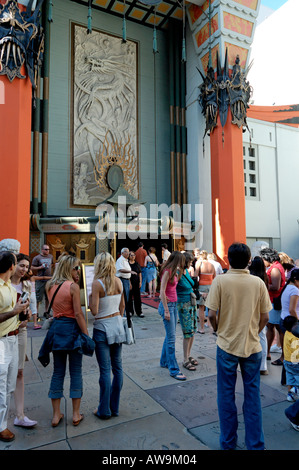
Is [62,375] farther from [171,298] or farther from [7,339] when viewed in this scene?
[171,298]

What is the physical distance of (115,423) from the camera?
2.87 meters

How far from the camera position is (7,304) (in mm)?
2572

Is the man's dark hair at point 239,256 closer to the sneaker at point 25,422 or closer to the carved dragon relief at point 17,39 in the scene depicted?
the sneaker at point 25,422

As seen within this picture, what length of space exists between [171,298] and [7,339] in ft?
7.09

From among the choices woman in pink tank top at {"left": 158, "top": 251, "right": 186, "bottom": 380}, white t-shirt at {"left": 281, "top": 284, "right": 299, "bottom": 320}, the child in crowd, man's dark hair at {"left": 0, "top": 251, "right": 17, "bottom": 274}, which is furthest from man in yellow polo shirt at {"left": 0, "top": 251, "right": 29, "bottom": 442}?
white t-shirt at {"left": 281, "top": 284, "right": 299, "bottom": 320}

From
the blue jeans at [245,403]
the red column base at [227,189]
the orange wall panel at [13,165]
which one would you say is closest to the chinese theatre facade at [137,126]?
the red column base at [227,189]

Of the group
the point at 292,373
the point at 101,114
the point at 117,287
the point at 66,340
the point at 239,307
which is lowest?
the point at 292,373

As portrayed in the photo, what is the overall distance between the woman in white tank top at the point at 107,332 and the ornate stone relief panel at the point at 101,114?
1038 centimetres

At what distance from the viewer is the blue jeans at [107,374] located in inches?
115

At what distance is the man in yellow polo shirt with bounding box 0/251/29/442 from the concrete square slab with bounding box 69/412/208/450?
0.62 meters

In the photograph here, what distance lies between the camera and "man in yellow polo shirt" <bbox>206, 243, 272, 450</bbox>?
240 centimetres

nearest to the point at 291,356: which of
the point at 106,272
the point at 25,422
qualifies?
the point at 106,272
